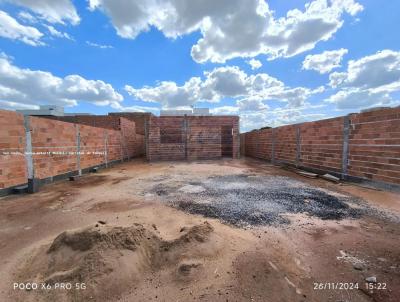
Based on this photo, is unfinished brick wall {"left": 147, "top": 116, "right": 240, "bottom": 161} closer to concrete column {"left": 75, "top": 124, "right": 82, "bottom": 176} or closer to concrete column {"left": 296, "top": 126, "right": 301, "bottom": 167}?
concrete column {"left": 296, "top": 126, "right": 301, "bottom": 167}

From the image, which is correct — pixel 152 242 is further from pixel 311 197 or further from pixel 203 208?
pixel 311 197

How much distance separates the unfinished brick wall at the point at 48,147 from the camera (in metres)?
4.96

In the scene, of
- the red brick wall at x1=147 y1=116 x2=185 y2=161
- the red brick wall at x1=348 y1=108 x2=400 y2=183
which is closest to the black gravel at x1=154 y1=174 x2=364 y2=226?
the red brick wall at x1=348 y1=108 x2=400 y2=183

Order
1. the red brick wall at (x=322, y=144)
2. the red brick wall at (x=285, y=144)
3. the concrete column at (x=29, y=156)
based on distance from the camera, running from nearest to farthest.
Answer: the concrete column at (x=29, y=156), the red brick wall at (x=322, y=144), the red brick wall at (x=285, y=144)

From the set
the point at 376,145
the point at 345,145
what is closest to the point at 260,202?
the point at 376,145

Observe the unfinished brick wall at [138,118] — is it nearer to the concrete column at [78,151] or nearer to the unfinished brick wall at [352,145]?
the concrete column at [78,151]

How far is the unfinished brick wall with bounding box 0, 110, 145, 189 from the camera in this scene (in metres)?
4.96

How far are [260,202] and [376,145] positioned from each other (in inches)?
144

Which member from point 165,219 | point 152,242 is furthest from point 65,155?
point 152,242

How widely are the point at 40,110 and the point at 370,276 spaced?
34870 millimetres

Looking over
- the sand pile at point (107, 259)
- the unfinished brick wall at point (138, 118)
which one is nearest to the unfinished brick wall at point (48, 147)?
the sand pile at point (107, 259)

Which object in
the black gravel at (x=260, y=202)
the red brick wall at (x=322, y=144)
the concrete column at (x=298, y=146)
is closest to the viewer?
the black gravel at (x=260, y=202)

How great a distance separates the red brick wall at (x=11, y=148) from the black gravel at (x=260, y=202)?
11.7ft

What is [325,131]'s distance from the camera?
732 centimetres
